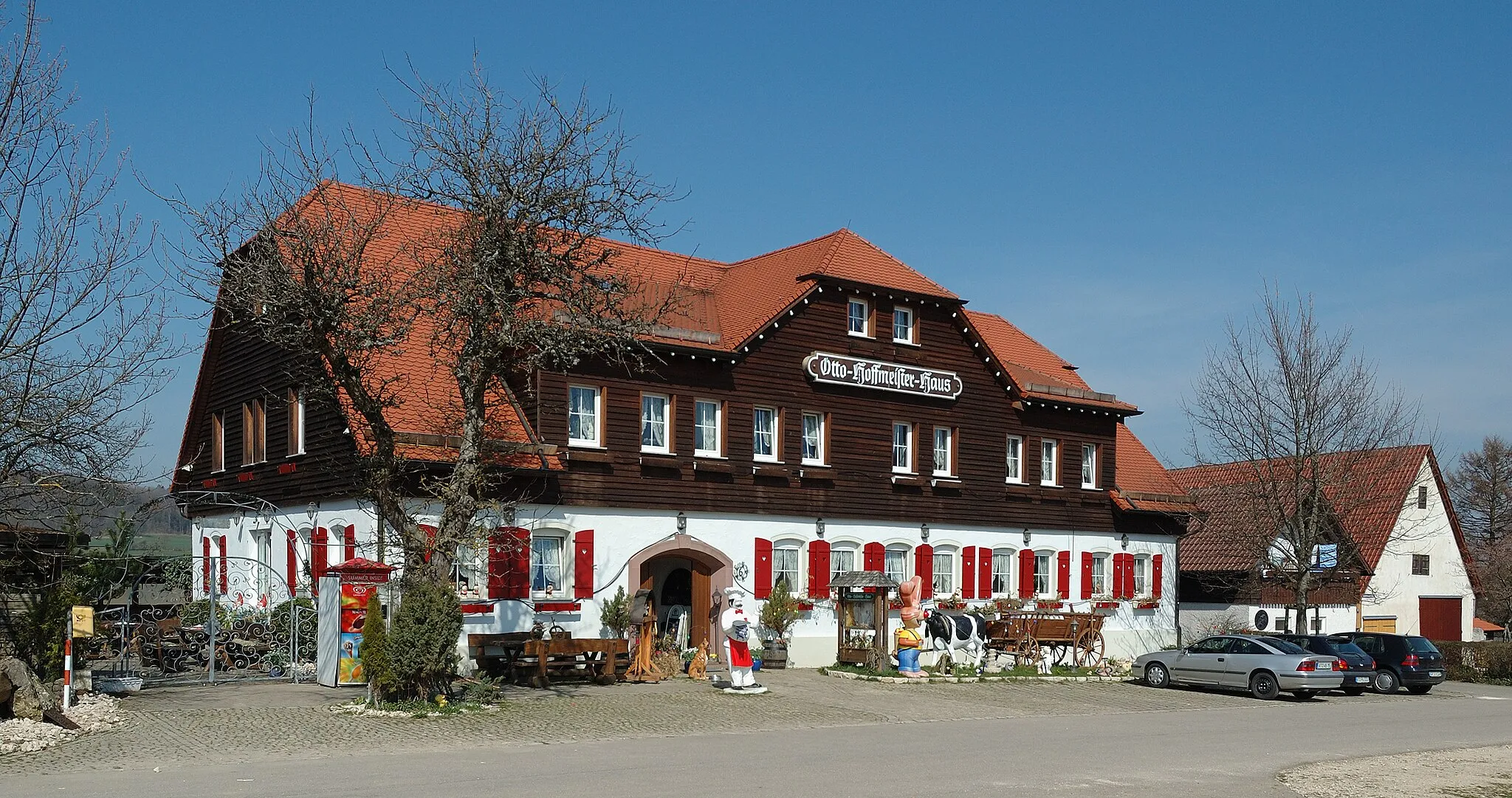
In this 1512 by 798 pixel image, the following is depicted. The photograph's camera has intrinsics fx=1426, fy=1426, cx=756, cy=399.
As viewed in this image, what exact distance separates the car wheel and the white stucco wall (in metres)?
6.65

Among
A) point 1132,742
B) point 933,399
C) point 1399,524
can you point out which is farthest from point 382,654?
point 1399,524

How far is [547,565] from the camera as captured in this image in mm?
26281

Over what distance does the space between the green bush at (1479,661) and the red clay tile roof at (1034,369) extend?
11527 mm

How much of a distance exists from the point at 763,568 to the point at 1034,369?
12521 millimetres

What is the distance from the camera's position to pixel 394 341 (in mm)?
19828

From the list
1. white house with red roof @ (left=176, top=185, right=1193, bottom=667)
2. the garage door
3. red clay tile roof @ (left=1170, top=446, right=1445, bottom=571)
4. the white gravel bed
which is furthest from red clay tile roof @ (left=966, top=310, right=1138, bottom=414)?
the white gravel bed

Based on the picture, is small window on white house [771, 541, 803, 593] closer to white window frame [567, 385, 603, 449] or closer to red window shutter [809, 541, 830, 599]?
red window shutter [809, 541, 830, 599]

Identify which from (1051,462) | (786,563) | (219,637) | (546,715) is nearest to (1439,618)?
(1051,462)

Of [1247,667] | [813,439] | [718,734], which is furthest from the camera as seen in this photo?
[813,439]

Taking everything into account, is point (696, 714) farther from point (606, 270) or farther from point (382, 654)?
point (606, 270)

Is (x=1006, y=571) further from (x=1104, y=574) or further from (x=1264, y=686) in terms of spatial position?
(x=1264, y=686)

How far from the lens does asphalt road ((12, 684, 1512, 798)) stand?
13547mm

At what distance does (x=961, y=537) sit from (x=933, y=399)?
3297 mm

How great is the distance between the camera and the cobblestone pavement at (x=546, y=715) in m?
15.9
